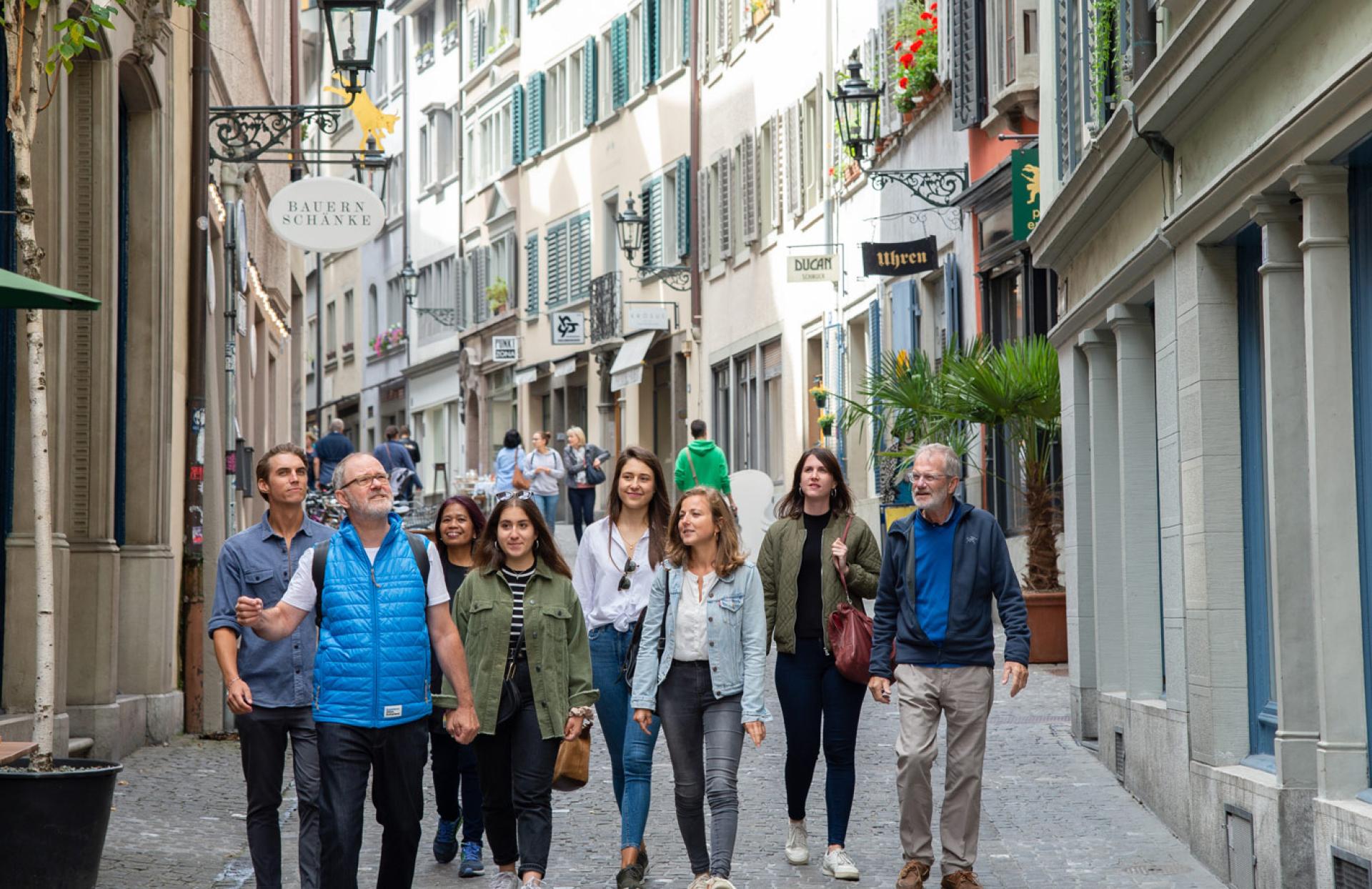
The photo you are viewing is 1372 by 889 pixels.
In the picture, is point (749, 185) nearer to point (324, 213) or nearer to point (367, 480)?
point (324, 213)

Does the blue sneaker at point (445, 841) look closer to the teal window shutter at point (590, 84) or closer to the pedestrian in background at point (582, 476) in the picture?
the pedestrian in background at point (582, 476)

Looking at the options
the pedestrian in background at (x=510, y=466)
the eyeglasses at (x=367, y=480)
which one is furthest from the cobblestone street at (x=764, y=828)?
the pedestrian in background at (x=510, y=466)

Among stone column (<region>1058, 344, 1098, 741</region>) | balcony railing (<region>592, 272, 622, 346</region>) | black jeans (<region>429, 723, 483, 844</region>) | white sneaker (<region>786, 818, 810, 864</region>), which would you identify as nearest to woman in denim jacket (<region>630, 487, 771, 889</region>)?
white sneaker (<region>786, 818, 810, 864</region>)

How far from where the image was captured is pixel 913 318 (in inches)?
947

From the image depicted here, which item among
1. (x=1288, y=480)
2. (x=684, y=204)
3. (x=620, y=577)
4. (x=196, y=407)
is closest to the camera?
(x=1288, y=480)

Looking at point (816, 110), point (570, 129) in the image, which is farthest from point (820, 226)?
point (570, 129)

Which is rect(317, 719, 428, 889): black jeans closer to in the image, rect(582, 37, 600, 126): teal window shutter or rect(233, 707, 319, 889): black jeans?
rect(233, 707, 319, 889): black jeans

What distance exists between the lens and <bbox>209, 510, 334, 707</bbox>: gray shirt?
800 centimetres

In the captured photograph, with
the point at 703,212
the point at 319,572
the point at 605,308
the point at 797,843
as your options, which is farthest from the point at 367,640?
the point at 605,308

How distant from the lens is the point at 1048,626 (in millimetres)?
16984

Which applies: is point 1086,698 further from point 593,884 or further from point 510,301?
point 510,301

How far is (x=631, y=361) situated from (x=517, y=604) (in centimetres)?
2915

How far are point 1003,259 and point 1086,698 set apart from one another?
801cm

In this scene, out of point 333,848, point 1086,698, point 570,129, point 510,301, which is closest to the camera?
point 333,848
